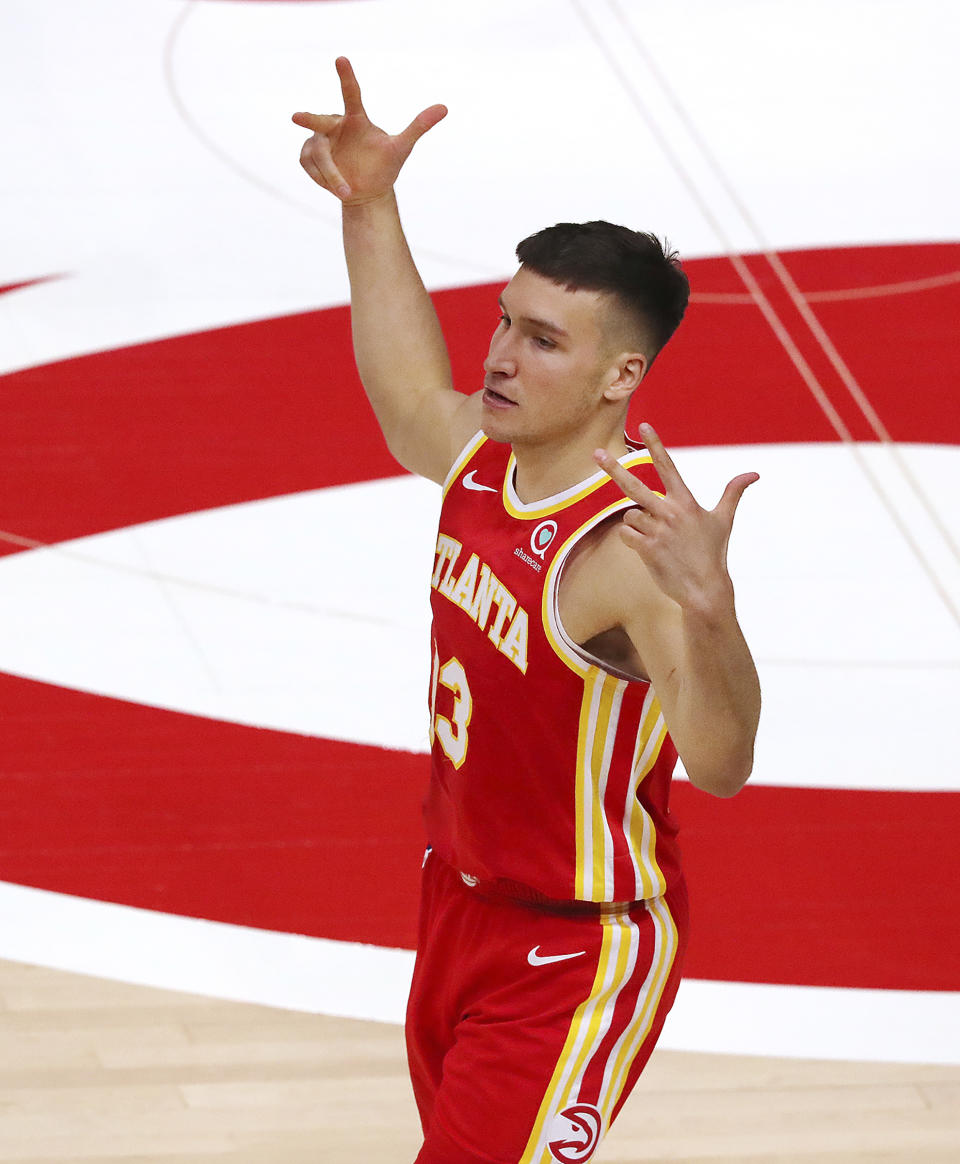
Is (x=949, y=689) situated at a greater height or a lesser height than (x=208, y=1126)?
lesser

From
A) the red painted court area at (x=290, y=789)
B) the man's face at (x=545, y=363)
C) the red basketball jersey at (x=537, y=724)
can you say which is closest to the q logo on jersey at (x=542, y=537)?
the red basketball jersey at (x=537, y=724)

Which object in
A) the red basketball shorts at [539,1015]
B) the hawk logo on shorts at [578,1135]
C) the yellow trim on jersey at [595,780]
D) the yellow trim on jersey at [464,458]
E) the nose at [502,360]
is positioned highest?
the nose at [502,360]

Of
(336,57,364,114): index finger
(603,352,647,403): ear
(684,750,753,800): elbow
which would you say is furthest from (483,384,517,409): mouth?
(336,57,364,114): index finger

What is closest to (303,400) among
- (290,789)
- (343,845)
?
(290,789)

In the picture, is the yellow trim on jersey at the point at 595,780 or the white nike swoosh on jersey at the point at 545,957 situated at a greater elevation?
the yellow trim on jersey at the point at 595,780

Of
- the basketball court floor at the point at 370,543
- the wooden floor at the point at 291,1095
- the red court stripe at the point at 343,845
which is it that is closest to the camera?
the wooden floor at the point at 291,1095

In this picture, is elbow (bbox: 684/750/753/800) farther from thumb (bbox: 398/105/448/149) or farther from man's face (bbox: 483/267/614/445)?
thumb (bbox: 398/105/448/149)

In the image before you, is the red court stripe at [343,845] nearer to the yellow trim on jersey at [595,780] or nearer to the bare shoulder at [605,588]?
the yellow trim on jersey at [595,780]

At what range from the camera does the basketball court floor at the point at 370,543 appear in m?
3.98

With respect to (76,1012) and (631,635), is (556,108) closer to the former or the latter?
(76,1012)

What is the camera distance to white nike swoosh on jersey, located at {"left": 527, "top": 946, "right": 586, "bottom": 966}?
2.71m

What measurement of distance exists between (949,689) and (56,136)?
14.3 feet

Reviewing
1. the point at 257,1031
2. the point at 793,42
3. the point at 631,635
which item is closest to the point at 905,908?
the point at 257,1031

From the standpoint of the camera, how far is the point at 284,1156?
366 cm
